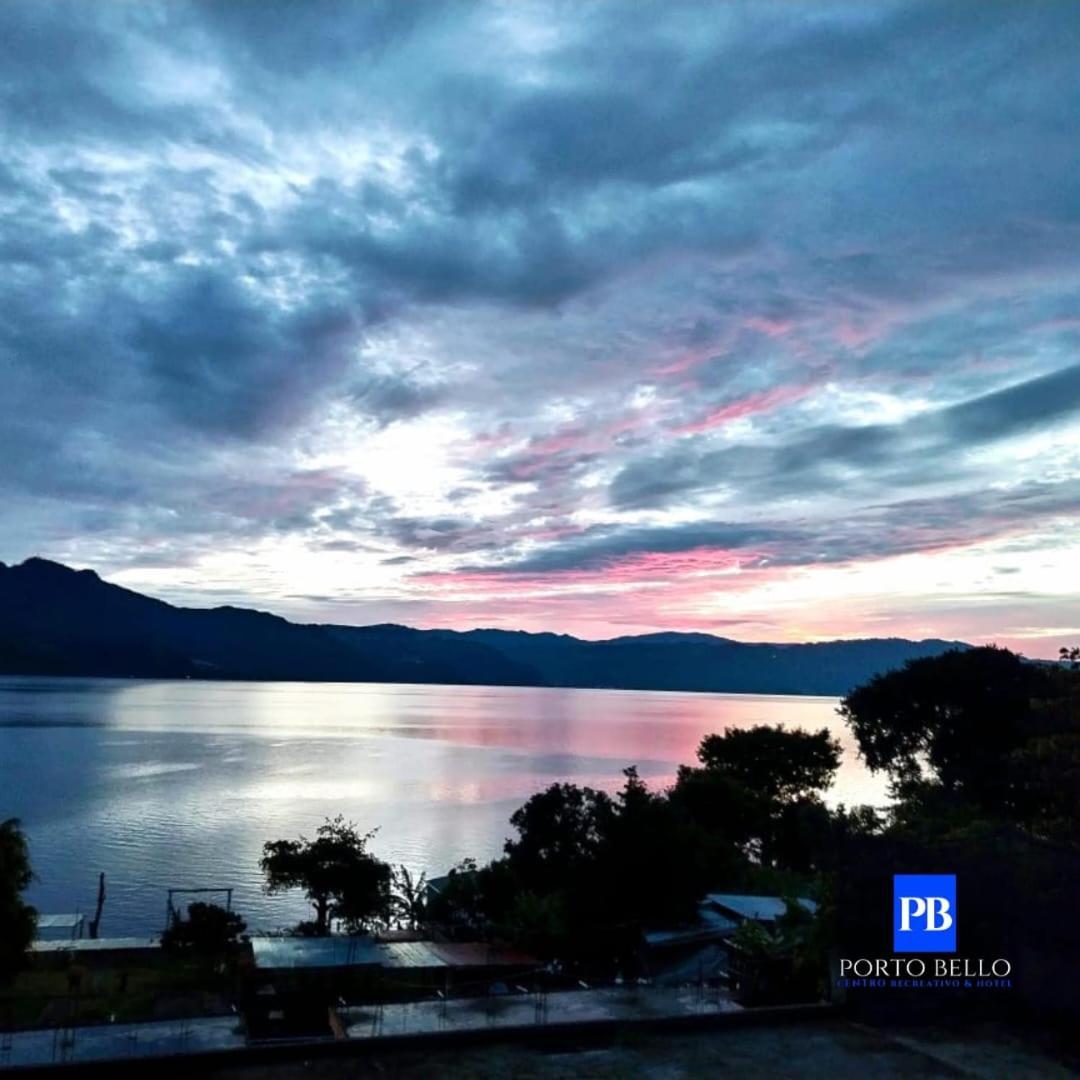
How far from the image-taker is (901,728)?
46.4 metres

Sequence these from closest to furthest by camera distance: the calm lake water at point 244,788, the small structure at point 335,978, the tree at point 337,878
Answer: the small structure at point 335,978, the tree at point 337,878, the calm lake water at point 244,788

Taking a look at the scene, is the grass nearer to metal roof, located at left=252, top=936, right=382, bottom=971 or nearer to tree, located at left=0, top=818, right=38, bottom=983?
tree, located at left=0, top=818, right=38, bottom=983

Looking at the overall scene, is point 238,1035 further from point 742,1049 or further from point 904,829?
point 904,829

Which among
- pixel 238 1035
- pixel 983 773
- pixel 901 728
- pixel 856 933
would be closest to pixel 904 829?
pixel 856 933

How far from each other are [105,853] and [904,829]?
5974 cm

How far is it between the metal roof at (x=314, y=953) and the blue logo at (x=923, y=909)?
12884 mm

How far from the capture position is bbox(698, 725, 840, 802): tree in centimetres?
5362

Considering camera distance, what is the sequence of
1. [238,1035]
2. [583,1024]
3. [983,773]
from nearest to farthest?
[583,1024] < [238,1035] < [983,773]

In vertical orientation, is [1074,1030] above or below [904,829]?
below

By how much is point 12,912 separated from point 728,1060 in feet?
65.6

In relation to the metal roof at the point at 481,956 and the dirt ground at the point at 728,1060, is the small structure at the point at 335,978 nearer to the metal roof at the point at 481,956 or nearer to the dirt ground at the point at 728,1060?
the metal roof at the point at 481,956

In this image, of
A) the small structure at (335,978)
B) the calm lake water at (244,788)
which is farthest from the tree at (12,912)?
the calm lake water at (244,788)

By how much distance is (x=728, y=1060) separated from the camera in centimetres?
1071

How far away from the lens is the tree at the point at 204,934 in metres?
30.1
